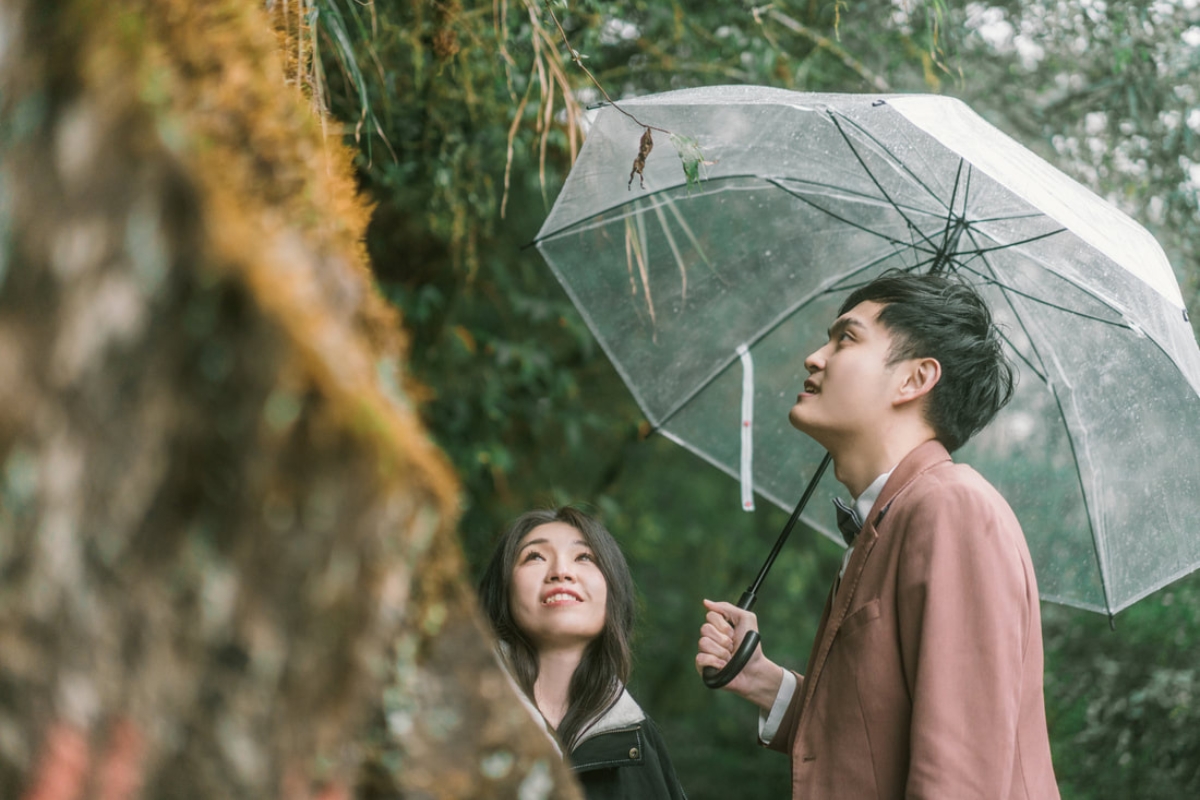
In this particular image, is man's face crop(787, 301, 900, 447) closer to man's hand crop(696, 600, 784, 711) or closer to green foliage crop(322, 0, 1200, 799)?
man's hand crop(696, 600, 784, 711)

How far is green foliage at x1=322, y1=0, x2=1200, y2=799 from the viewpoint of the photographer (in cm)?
348

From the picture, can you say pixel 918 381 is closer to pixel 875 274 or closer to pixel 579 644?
pixel 875 274

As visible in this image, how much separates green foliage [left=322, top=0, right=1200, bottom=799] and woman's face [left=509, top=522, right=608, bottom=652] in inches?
44.9

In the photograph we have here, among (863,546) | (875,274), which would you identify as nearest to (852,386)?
(863,546)

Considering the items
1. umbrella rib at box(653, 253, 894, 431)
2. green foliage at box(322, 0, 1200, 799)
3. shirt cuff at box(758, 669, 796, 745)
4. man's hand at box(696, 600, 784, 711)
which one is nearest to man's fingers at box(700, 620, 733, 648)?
man's hand at box(696, 600, 784, 711)

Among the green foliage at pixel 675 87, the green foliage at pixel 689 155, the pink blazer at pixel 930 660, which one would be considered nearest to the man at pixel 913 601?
the pink blazer at pixel 930 660

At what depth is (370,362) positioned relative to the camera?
732 millimetres

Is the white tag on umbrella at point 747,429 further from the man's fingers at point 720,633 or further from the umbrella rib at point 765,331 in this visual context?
the man's fingers at point 720,633

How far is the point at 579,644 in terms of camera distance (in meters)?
2.45

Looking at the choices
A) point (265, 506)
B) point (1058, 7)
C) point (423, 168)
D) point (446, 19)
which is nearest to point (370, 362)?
point (265, 506)

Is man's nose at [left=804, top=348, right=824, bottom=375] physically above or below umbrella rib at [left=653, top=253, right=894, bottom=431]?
above

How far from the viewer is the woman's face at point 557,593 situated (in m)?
2.37

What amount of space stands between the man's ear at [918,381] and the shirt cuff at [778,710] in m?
0.68

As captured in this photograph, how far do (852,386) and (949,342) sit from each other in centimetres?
23
